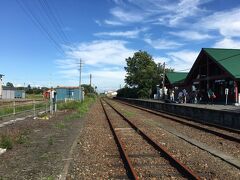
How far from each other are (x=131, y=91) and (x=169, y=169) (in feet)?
291

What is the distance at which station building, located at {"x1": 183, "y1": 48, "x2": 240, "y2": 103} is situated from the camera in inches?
1512

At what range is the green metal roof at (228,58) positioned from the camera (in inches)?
1501

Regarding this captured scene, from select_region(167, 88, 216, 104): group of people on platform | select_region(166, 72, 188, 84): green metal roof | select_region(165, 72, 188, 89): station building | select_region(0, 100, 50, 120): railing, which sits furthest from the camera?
select_region(166, 72, 188, 84): green metal roof

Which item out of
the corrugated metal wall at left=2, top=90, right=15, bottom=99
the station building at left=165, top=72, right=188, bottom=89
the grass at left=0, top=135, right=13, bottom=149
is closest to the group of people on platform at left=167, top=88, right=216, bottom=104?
the station building at left=165, top=72, right=188, bottom=89

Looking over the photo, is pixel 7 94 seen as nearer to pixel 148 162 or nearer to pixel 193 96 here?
pixel 193 96

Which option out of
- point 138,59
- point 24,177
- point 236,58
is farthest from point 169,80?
point 24,177

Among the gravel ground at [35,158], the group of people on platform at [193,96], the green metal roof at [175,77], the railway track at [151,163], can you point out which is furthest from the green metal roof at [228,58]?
the gravel ground at [35,158]

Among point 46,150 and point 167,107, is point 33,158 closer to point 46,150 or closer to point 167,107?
point 46,150

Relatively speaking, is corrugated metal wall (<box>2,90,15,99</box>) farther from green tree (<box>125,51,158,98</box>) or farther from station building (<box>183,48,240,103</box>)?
station building (<box>183,48,240,103</box>)

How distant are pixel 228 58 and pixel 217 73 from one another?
9.70 ft

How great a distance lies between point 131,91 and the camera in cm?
9775

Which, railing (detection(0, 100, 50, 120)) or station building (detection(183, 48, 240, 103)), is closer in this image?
railing (detection(0, 100, 50, 120))

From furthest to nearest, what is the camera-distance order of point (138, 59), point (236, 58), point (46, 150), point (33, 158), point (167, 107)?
point (138, 59) → point (236, 58) → point (167, 107) → point (46, 150) → point (33, 158)

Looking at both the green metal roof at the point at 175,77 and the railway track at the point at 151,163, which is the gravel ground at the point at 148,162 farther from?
the green metal roof at the point at 175,77
